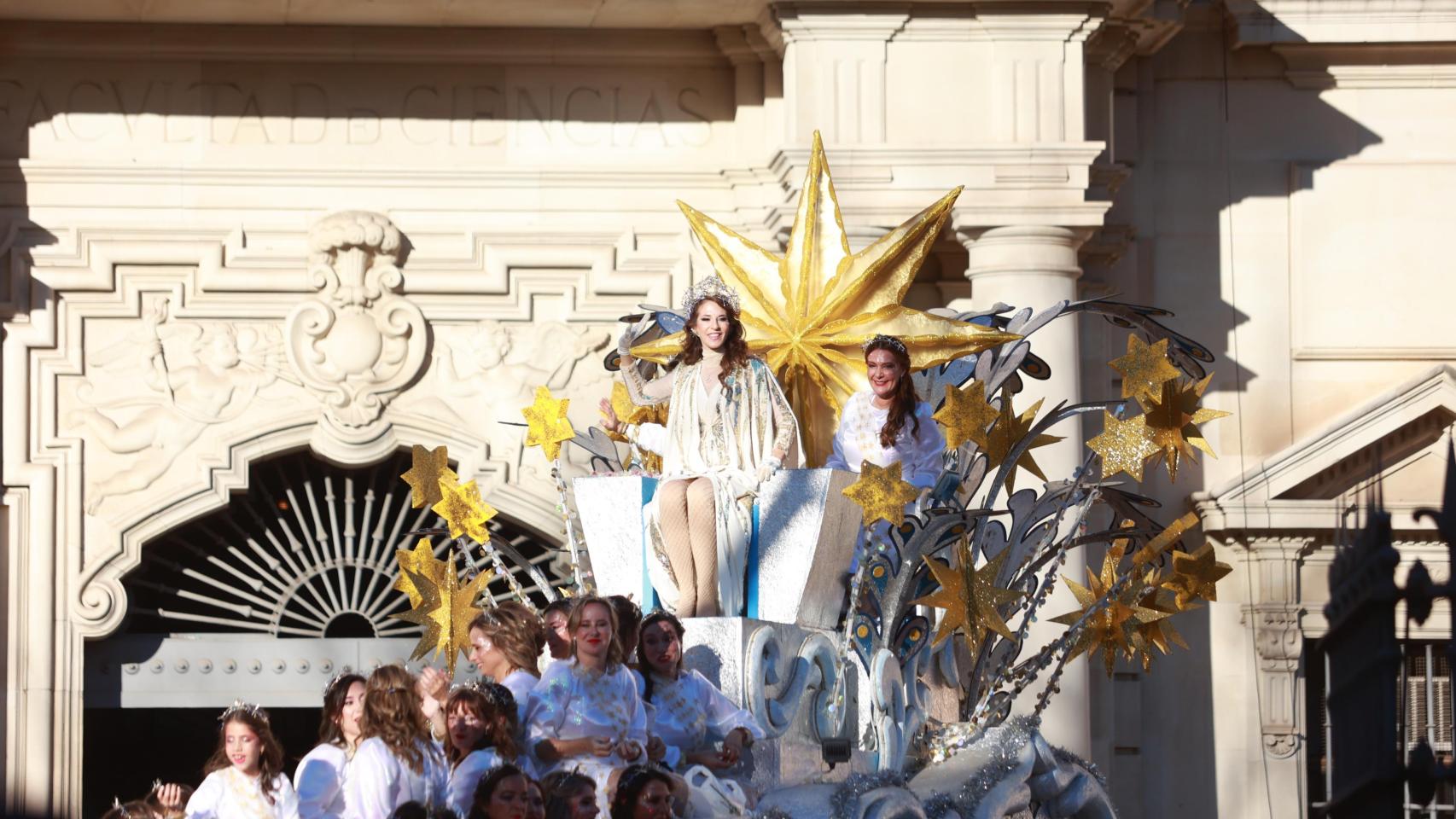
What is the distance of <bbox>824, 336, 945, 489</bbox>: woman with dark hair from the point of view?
32.7 feet

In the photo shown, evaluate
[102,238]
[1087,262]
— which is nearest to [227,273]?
[102,238]

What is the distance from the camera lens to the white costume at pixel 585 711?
8258 millimetres

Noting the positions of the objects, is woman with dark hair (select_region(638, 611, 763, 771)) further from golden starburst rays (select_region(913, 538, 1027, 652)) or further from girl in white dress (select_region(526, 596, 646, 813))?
golden starburst rays (select_region(913, 538, 1027, 652))

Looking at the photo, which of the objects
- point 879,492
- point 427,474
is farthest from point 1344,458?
point 879,492

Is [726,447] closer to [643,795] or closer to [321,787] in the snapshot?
[643,795]

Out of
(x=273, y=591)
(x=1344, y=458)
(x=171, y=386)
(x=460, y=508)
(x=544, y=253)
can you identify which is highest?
(x=544, y=253)

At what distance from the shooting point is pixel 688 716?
862 cm

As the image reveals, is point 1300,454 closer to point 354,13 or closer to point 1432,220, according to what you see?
point 1432,220

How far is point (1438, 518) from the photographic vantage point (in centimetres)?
500

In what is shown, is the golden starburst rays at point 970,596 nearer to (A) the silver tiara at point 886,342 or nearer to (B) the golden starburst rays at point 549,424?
(A) the silver tiara at point 886,342

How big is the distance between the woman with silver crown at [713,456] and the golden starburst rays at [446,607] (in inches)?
40.6

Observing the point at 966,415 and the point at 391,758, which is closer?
the point at 391,758

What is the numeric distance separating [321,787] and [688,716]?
3.97ft

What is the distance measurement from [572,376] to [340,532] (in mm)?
1670
